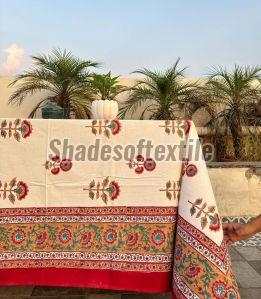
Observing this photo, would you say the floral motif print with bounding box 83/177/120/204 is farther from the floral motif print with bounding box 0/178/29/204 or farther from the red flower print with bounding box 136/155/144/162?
the floral motif print with bounding box 0/178/29/204

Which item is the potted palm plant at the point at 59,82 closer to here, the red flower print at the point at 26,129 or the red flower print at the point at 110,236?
the red flower print at the point at 26,129

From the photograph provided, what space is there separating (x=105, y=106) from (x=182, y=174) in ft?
1.57

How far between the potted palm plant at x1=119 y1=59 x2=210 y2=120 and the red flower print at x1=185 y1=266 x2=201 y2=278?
3.52 m

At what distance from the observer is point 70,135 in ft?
4.71

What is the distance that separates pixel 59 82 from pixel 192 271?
3965 mm

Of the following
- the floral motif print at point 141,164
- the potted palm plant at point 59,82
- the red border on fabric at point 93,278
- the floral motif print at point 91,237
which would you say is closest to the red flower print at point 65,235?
the floral motif print at point 91,237

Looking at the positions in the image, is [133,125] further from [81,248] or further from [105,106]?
[81,248]

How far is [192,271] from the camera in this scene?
1319 mm

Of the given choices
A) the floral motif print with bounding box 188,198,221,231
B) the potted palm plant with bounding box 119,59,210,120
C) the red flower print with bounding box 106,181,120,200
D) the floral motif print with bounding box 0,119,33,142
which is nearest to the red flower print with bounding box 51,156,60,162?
the floral motif print with bounding box 0,119,33,142

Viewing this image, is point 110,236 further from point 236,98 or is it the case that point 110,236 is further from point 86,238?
point 236,98

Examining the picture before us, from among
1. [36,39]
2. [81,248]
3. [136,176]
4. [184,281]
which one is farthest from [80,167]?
[36,39]

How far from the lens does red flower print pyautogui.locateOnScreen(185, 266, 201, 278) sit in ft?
4.31

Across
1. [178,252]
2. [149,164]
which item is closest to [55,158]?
[149,164]

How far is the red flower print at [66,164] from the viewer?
143 centimetres
